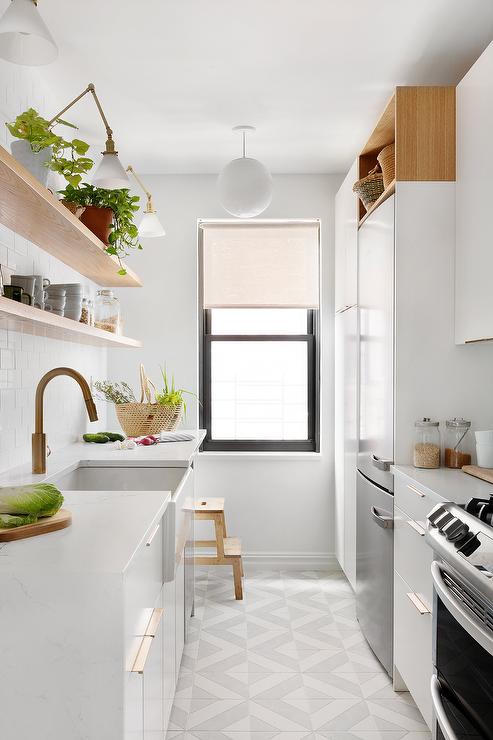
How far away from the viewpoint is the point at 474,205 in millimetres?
2326

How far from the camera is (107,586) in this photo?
1.15 m

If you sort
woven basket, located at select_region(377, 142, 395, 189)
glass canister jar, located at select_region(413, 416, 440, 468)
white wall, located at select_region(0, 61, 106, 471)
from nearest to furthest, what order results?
white wall, located at select_region(0, 61, 106, 471), glass canister jar, located at select_region(413, 416, 440, 468), woven basket, located at select_region(377, 142, 395, 189)

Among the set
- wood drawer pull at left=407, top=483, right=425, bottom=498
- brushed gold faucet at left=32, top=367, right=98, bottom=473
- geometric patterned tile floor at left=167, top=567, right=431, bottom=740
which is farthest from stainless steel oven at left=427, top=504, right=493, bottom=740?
brushed gold faucet at left=32, top=367, right=98, bottom=473

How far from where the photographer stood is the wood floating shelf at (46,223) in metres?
1.66

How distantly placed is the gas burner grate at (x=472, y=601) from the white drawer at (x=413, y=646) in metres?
0.45

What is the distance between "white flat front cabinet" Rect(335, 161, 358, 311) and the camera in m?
3.35

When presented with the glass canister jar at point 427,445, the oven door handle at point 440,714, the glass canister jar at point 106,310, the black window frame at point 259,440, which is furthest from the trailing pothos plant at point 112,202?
the oven door handle at point 440,714

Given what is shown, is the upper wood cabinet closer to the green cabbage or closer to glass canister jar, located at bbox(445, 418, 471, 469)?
glass canister jar, located at bbox(445, 418, 471, 469)

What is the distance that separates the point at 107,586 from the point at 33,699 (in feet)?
0.79

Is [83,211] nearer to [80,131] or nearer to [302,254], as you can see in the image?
[80,131]

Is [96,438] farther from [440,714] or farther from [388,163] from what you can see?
[440,714]

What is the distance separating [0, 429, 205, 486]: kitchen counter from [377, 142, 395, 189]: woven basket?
1473 mm

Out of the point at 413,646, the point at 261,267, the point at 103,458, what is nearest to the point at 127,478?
the point at 103,458

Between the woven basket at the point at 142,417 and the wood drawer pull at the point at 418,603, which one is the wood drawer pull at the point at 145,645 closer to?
the wood drawer pull at the point at 418,603
